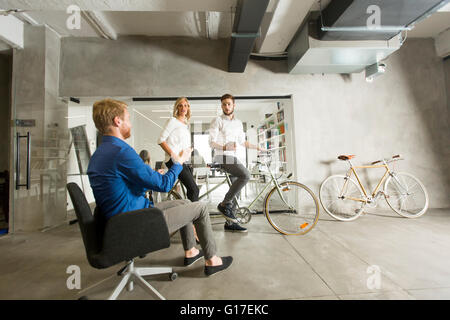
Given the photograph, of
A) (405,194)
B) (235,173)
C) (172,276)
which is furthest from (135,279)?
(405,194)

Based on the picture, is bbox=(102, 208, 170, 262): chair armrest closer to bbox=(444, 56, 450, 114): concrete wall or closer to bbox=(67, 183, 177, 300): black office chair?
bbox=(67, 183, 177, 300): black office chair

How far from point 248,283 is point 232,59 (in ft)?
9.03

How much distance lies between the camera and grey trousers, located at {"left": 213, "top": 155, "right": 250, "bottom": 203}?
7.38 feet

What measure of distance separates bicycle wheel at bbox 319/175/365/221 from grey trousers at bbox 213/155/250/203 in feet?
4.41

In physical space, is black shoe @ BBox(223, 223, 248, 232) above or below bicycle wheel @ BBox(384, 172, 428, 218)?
below

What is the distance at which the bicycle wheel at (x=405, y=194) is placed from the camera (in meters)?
2.94

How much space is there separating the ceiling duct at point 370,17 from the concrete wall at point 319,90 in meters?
0.84

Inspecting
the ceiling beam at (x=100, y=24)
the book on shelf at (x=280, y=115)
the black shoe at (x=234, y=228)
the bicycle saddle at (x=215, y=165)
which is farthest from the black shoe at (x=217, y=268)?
the ceiling beam at (x=100, y=24)

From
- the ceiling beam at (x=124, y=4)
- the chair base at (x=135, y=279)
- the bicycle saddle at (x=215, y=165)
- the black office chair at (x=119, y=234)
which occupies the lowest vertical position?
the chair base at (x=135, y=279)

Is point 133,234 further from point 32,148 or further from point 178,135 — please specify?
point 32,148

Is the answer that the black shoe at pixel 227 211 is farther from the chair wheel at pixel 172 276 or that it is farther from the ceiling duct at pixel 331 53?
the ceiling duct at pixel 331 53

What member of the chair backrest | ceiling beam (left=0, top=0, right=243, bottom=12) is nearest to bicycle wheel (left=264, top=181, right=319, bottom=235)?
the chair backrest

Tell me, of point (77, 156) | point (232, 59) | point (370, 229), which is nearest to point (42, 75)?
point (77, 156)

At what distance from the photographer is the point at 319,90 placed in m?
3.26
